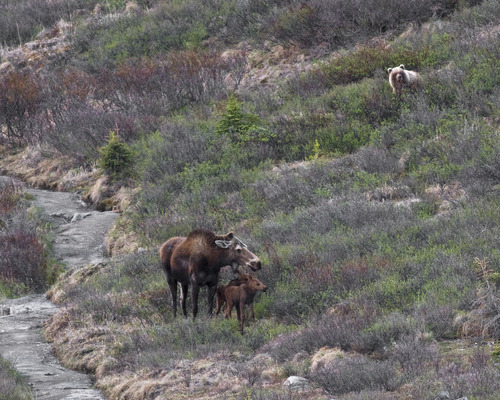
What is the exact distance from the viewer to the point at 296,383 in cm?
686

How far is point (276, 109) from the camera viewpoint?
19891 mm

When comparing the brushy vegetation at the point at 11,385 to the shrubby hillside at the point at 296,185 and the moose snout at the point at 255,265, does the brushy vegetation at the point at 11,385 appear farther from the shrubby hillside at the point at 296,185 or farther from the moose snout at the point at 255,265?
the moose snout at the point at 255,265

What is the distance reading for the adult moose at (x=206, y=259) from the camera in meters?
9.54

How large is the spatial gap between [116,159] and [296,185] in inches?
270

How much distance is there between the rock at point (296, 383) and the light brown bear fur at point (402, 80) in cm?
1094

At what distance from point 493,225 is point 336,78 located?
420 inches

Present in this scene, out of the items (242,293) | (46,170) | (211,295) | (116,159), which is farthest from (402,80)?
(46,170)

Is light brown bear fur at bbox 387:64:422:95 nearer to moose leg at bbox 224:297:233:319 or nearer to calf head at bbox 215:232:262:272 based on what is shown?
calf head at bbox 215:232:262:272

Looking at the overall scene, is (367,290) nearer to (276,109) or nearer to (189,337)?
(189,337)

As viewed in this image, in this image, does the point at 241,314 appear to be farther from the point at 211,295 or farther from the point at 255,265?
the point at 211,295

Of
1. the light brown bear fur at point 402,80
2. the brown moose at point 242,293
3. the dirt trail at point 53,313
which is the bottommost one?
the dirt trail at point 53,313

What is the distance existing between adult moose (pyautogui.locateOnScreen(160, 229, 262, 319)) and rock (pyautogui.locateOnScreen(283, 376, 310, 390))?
2481 millimetres

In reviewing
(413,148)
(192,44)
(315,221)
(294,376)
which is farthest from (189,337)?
(192,44)

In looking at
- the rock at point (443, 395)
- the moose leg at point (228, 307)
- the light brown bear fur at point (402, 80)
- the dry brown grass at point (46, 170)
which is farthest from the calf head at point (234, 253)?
Result: the dry brown grass at point (46, 170)
